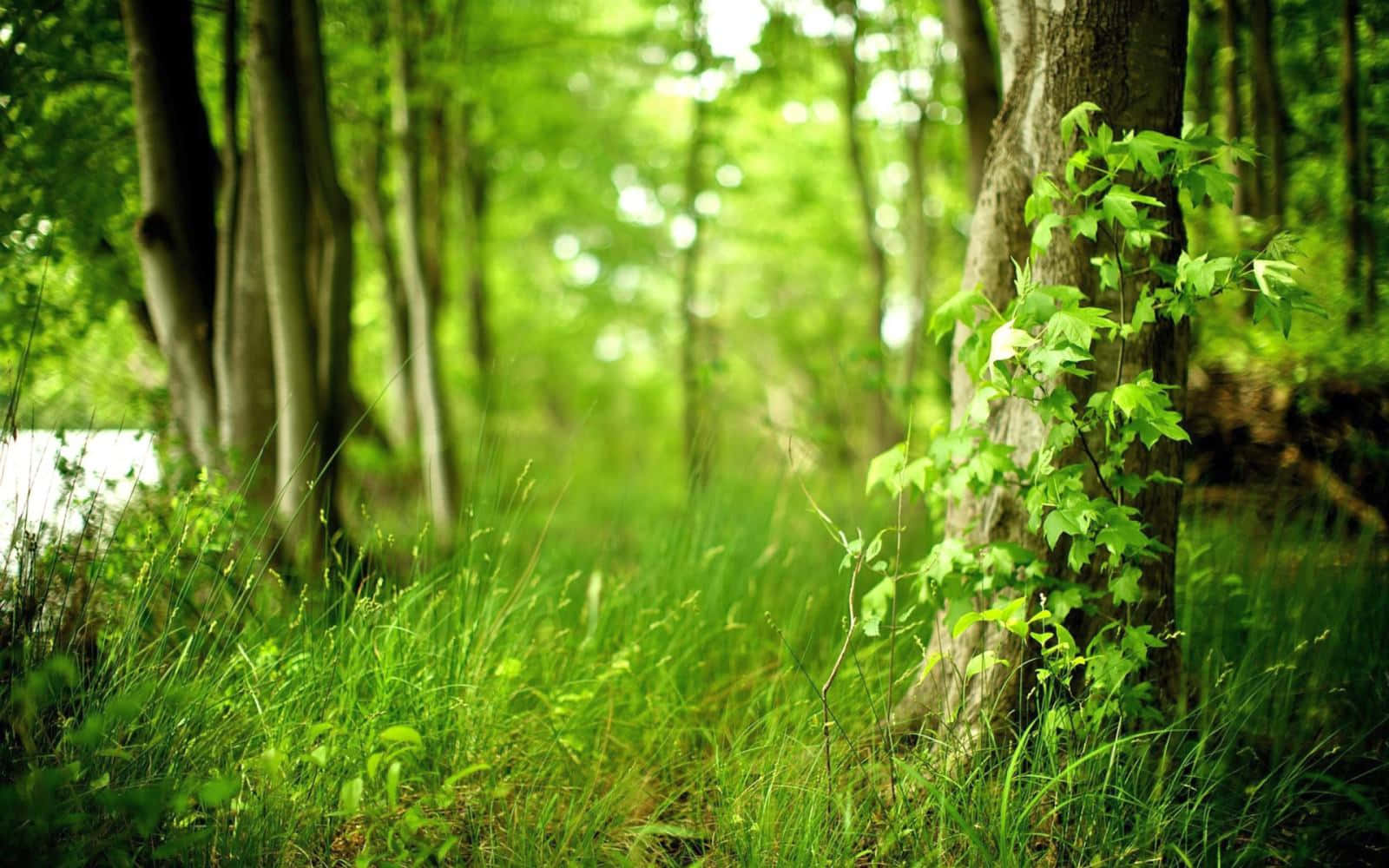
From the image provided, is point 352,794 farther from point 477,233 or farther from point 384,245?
point 477,233

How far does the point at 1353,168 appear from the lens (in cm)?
285

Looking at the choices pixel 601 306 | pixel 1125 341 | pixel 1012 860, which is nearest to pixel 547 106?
pixel 601 306

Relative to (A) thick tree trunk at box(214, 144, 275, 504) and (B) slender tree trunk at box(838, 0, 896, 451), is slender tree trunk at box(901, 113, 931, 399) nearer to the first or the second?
(B) slender tree trunk at box(838, 0, 896, 451)

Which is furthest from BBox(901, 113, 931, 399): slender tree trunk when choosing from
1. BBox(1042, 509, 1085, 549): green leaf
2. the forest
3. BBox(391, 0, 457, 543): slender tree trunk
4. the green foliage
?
BBox(1042, 509, 1085, 549): green leaf

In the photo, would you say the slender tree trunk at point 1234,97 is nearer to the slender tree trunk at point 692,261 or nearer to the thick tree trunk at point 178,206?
the slender tree trunk at point 692,261

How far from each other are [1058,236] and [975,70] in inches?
66.0

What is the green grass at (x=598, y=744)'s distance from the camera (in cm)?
156

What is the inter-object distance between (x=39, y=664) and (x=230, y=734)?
43 cm

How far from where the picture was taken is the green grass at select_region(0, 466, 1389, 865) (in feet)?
5.10

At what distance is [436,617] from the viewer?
224 centimetres

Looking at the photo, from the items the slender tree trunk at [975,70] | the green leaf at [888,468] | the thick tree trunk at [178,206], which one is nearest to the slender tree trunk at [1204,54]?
the slender tree trunk at [975,70]

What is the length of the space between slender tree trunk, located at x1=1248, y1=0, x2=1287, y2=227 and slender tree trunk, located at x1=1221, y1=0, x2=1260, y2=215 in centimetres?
7

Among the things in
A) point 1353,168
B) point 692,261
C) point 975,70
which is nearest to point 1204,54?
point 1353,168

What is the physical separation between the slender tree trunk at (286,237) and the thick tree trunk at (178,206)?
0.36 m
